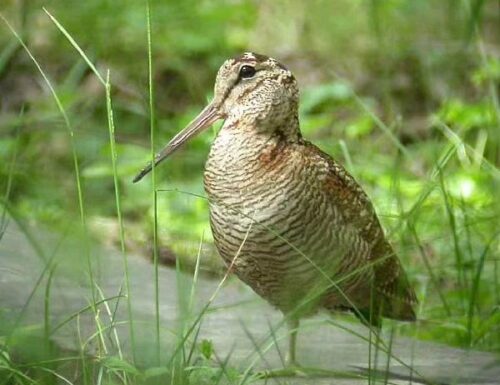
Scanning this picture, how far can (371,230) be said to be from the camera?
4.65 meters

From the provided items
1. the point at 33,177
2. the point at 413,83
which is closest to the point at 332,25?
the point at 413,83

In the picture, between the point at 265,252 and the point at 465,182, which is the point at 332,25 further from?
the point at 265,252

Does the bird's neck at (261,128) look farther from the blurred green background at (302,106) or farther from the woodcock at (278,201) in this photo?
the blurred green background at (302,106)

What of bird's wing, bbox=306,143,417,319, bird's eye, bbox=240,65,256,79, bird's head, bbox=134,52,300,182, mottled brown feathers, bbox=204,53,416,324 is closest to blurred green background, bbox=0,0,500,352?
bird's wing, bbox=306,143,417,319

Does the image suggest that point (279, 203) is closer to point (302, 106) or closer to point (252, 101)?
point (252, 101)

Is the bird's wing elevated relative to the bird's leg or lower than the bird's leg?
elevated

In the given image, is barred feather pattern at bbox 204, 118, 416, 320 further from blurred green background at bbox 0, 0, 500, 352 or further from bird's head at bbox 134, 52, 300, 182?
blurred green background at bbox 0, 0, 500, 352

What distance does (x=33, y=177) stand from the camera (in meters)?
5.07

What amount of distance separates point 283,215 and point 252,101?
0.48 m

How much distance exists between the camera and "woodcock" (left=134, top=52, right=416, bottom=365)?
4203mm

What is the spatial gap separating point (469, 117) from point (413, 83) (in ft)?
5.50

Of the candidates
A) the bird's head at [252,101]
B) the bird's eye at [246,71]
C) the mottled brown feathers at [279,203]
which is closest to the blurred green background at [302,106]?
the mottled brown feathers at [279,203]

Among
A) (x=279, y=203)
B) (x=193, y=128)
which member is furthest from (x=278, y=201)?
(x=193, y=128)

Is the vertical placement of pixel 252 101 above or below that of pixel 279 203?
above
